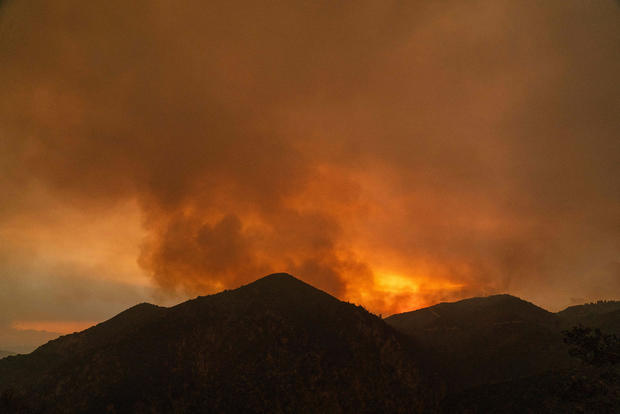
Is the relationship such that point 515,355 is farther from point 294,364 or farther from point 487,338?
point 294,364

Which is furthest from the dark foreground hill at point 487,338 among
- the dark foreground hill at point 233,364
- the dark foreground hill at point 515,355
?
the dark foreground hill at point 233,364

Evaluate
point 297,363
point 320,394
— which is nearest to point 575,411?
point 320,394

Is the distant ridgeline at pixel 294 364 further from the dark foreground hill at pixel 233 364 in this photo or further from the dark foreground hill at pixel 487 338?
the dark foreground hill at pixel 487 338

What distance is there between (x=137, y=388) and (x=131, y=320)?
48.7m

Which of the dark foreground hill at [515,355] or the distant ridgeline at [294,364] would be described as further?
the distant ridgeline at [294,364]

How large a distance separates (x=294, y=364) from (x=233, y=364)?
17.9 meters

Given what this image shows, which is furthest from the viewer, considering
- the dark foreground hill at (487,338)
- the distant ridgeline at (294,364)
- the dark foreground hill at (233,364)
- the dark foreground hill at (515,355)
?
the dark foreground hill at (487,338)

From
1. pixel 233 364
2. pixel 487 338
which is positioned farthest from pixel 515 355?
pixel 233 364

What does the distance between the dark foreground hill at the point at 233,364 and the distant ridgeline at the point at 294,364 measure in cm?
37

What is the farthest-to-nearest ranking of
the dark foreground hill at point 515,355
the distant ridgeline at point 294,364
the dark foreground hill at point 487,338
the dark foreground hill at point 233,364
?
the dark foreground hill at point 487,338, the dark foreground hill at point 233,364, the distant ridgeline at point 294,364, the dark foreground hill at point 515,355

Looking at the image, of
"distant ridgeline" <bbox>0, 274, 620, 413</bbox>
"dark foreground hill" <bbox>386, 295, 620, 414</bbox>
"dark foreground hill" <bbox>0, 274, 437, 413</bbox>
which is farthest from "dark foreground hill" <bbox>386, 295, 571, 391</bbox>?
"dark foreground hill" <bbox>0, 274, 437, 413</bbox>

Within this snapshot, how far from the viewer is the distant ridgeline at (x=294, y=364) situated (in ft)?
268

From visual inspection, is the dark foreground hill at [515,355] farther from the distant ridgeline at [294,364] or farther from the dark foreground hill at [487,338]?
the distant ridgeline at [294,364]

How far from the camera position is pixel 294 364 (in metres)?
95.7
